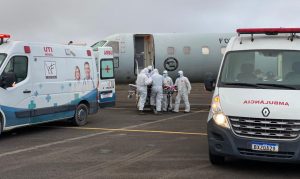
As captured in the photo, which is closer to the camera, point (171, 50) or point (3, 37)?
point (3, 37)

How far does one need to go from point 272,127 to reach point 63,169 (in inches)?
142

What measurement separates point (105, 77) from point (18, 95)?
17.9 feet

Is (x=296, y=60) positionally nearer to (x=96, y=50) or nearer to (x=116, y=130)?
(x=116, y=130)

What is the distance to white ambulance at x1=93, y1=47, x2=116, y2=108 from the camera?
15723 mm

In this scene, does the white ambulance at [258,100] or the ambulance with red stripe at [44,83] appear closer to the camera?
the white ambulance at [258,100]

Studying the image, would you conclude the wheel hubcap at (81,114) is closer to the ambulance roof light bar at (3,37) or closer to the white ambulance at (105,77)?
the white ambulance at (105,77)

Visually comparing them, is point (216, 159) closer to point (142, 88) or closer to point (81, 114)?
point (81, 114)

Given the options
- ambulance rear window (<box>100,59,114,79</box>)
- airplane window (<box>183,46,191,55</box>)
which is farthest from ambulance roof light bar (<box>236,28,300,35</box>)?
airplane window (<box>183,46,191,55</box>)

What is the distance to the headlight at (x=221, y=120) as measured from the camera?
283 inches

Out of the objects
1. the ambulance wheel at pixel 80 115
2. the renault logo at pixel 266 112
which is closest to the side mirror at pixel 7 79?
the ambulance wheel at pixel 80 115

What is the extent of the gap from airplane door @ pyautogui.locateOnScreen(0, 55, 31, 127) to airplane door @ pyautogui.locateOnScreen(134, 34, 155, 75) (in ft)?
39.2

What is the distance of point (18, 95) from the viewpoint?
1112 cm

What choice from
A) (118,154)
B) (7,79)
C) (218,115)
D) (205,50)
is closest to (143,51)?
(205,50)

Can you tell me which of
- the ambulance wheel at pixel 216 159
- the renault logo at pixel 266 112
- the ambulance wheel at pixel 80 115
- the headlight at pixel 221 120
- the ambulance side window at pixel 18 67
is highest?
the ambulance side window at pixel 18 67
